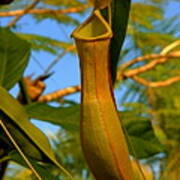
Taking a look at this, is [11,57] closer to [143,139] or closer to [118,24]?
[143,139]

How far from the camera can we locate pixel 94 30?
33 cm

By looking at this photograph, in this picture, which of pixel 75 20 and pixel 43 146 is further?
pixel 75 20

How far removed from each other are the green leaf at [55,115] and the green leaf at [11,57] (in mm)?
48

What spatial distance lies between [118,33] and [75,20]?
82.3 inches

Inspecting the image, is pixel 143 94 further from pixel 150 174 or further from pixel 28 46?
pixel 28 46

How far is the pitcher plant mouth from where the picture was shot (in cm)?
32

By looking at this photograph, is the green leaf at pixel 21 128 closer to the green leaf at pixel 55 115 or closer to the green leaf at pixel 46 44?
the green leaf at pixel 55 115

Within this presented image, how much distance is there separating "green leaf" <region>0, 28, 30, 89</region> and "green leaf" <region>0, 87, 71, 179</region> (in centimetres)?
31

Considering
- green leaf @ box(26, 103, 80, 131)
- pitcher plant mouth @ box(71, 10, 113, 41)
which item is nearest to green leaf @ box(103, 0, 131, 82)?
pitcher plant mouth @ box(71, 10, 113, 41)

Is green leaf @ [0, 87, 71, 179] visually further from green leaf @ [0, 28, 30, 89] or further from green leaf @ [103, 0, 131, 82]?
green leaf @ [0, 28, 30, 89]

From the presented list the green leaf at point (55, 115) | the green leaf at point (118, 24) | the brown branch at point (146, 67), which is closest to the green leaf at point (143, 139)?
the green leaf at point (55, 115)

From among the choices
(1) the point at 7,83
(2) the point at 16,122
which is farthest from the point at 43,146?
(1) the point at 7,83

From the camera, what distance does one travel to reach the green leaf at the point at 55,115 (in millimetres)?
650

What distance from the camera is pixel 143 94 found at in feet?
11.5
